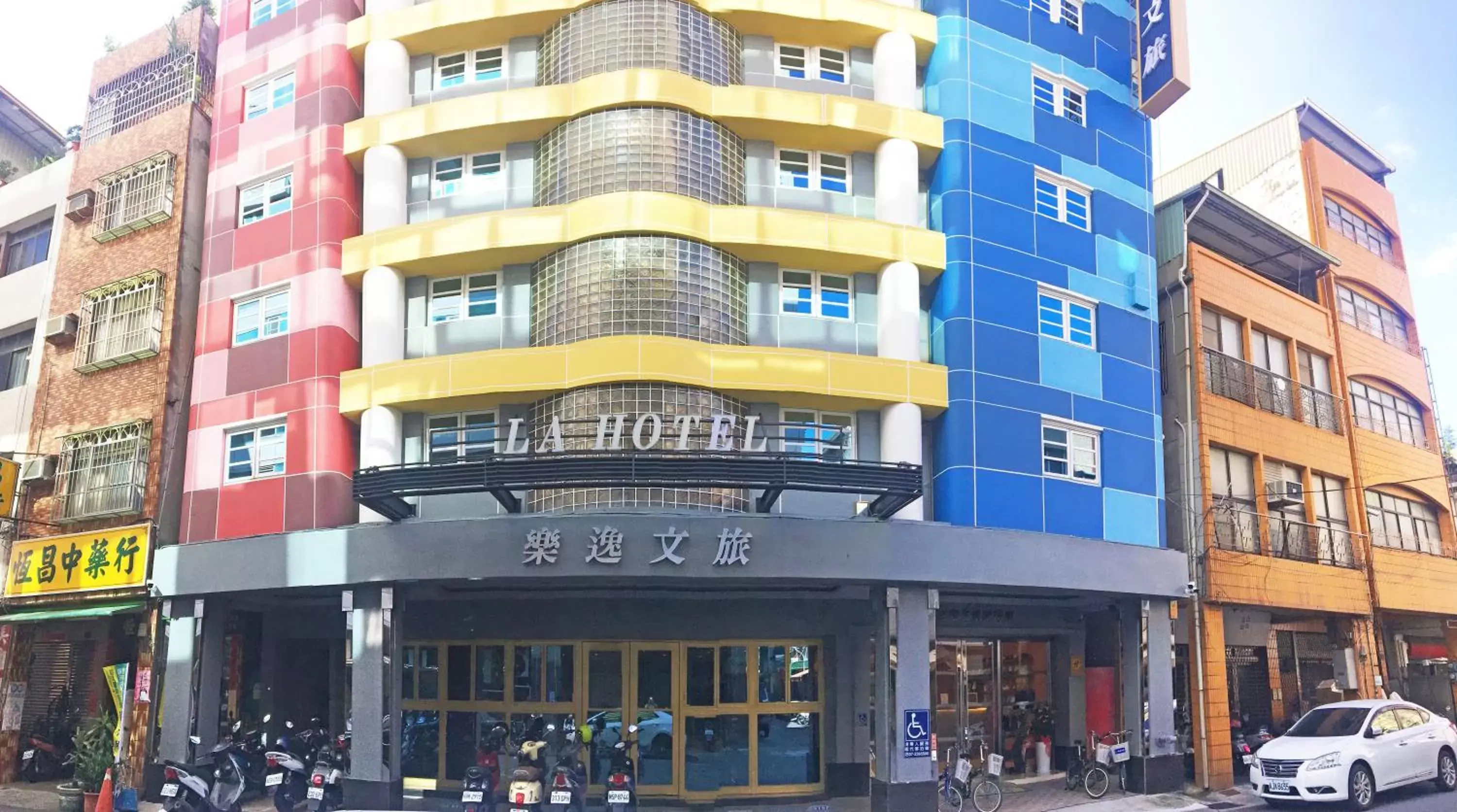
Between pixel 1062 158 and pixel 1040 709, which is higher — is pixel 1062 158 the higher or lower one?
the higher one

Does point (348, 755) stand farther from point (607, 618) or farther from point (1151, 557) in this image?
point (1151, 557)

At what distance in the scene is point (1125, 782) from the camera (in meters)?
22.6

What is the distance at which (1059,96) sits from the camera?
24484 mm

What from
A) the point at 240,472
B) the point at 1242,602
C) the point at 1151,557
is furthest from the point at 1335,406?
the point at 240,472

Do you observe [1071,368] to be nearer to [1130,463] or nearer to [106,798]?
[1130,463]

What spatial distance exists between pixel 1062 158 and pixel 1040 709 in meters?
12.2

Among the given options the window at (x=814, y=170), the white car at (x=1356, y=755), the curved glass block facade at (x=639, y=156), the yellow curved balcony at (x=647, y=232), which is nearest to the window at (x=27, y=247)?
the yellow curved balcony at (x=647, y=232)

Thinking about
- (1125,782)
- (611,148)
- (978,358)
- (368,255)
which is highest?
(611,148)

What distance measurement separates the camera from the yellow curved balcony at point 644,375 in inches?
778

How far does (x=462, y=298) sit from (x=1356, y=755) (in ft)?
58.9

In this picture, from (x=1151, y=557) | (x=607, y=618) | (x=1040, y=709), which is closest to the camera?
(x=607, y=618)

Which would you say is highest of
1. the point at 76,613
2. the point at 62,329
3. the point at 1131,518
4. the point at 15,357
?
the point at 62,329

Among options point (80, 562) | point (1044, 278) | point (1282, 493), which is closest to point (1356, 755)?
point (1282, 493)

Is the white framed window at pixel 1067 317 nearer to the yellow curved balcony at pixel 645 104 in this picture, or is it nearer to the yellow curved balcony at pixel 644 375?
the yellow curved balcony at pixel 644 375
